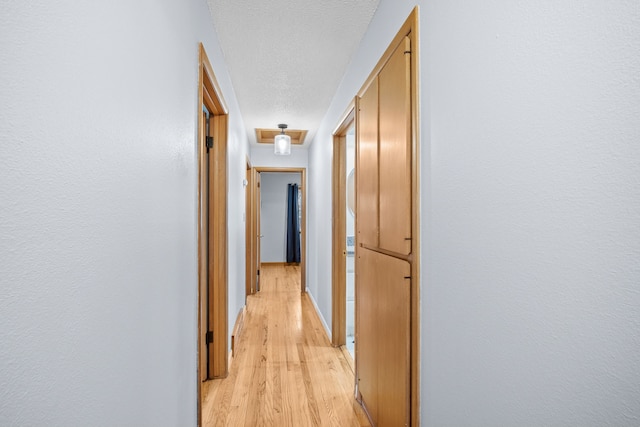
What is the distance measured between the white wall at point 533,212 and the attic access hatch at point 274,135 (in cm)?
361

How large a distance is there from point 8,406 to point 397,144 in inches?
59.5

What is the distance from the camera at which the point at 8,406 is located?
50 cm

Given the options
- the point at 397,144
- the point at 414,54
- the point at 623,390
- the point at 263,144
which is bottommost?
the point at 623,390

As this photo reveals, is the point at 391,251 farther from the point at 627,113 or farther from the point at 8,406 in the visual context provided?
the point at 8,406

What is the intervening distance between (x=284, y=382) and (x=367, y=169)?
68.1 inches

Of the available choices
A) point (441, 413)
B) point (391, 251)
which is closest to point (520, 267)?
point (441, 413)

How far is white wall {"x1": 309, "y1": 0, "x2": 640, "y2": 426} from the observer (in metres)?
0.60

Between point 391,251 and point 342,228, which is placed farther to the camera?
point 342,228

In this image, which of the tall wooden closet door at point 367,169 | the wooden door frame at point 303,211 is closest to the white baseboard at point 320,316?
the wooden door frame at point 303,211

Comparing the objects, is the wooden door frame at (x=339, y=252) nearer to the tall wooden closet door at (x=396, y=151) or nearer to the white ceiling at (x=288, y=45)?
the white ceiling at (x=288, y=45)

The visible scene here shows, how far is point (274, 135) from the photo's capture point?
5070 mm

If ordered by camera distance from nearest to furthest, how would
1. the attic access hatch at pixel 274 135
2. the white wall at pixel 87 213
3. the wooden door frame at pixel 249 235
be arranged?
the white wall at pixel 87 213 → the attic access hatch at pixel 274 135 → the wooden door frame at pixel 249 235

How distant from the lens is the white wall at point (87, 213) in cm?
51

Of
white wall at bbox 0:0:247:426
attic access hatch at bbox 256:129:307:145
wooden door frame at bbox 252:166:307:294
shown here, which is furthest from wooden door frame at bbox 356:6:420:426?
wooden door frame at bbox 252:166:307:294
